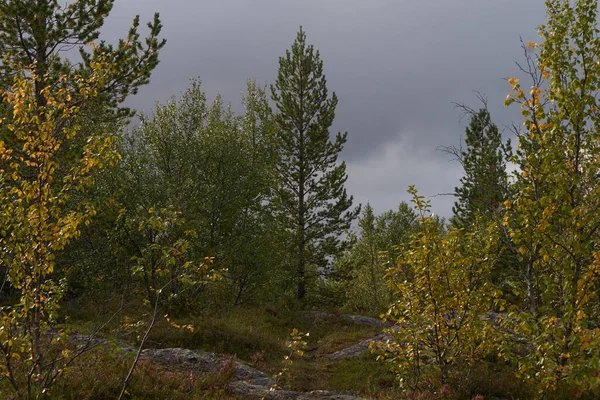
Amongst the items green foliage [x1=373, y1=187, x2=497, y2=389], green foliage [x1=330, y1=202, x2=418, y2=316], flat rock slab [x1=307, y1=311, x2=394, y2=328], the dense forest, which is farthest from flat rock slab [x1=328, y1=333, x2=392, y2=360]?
green foliage [x1=330, y1=202, x2=418, y2=316]

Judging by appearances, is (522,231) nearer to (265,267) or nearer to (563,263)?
(563,263)

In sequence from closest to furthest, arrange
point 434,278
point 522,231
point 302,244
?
point 522,231 < point 434,278 < point 302,244

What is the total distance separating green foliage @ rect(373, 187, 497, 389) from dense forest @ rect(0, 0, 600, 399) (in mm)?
47

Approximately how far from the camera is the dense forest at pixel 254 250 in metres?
6.72

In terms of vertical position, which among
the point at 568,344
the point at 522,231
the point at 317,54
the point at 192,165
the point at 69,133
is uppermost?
the point at 317,54

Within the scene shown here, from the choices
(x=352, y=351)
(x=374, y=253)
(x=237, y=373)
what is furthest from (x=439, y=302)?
(x=374, y=253)

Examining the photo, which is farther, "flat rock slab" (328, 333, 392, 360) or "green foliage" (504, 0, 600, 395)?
"flat rock slab" (328, 333, 392, 360)

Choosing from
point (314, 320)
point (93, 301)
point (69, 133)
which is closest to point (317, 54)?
point (314, 320)

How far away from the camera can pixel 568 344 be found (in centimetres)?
652

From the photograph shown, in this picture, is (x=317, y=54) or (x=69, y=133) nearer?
(x=69, y=133)

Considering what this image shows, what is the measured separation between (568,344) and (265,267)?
18.9 meters

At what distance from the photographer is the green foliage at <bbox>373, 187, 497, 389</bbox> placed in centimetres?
887

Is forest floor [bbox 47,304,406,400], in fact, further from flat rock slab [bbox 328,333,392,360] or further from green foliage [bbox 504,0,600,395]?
green foliage [bbox 504,0,600,395]

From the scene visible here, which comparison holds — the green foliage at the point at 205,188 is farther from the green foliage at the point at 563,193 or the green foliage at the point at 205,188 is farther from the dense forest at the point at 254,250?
the green foliage at the point at 563,193
